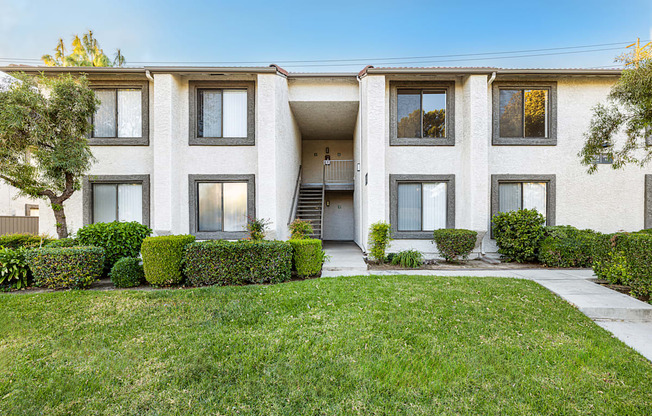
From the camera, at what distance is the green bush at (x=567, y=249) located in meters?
7.05

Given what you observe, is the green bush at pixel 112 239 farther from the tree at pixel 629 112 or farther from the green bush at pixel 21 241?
the tree at pixel 629 112

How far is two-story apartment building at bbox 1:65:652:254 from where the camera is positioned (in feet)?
26.9

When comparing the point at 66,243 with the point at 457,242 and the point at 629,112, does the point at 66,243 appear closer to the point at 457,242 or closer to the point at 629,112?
the point at 457,242

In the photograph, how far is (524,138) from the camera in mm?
8594

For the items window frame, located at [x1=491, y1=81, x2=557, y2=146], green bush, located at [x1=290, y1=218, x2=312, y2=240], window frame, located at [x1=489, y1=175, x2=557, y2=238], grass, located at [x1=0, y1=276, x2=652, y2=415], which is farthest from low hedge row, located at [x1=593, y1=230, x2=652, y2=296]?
green bush, located at [x1=290, y1=218, x2=312, y2=240]

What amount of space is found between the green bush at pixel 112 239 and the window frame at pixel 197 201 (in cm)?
220

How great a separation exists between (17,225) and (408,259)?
13.5m

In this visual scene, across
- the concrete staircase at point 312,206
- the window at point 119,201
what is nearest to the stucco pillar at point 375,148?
the concrete staircase at point 312,206

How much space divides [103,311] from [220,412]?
3.42m

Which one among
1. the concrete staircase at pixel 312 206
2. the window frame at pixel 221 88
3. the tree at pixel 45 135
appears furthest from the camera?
the concrete staircase at pixel 312 206

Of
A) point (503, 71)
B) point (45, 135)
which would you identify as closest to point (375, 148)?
point (503, 71)

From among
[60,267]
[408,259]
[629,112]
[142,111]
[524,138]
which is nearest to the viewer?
[60,267]

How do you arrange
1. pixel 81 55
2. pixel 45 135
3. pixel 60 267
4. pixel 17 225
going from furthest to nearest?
pixel 81 55 < pixel 17 225 < pixel 45 135 < pixel 60 267

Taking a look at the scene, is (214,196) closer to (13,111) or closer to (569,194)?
(13,111)
